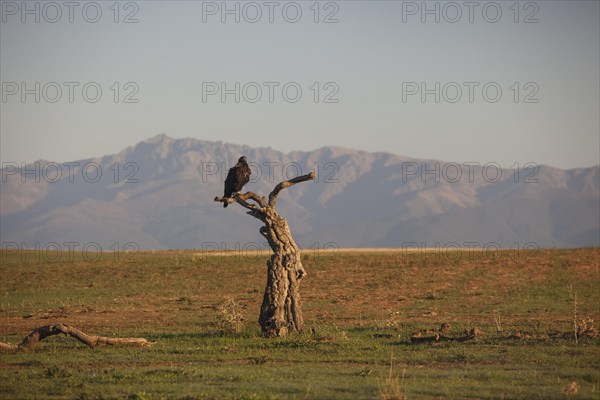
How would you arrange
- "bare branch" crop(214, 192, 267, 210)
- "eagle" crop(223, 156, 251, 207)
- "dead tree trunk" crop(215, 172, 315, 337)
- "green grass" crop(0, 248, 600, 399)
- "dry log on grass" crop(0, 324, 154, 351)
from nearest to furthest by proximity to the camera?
"green grass" crop(0, 248, 600, 399)
"dry log on grass" crop(0, 324, 154, 351)
"bare branch" crop(214, 192, 267, 210)
"dead tree trunk" crop(215, 172, 315, 337)
"eagle" crop(223, 156, 251, 207)

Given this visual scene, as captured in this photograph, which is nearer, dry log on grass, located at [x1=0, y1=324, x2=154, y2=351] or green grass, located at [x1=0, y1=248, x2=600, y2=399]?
green grass, located at [x1=0, y1=248, x2=600, y2=399]

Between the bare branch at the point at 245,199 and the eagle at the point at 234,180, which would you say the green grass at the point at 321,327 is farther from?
the eagle at the point at 234,180

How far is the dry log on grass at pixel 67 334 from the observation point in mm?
21906

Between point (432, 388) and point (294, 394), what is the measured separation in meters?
2.78

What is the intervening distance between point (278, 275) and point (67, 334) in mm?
6037

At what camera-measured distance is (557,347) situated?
899 inches

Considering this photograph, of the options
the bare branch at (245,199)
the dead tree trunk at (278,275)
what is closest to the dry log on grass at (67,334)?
the dead tree trunk at (278,275)

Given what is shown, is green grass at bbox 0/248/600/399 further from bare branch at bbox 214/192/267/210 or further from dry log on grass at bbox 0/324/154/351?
bare branch at bbox 214/192/267/210

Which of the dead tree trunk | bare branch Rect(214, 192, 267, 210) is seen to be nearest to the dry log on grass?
the dead tree trunk

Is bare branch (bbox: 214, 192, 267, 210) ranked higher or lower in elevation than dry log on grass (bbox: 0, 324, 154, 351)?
higher

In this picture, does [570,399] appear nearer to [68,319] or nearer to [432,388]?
[432,388]

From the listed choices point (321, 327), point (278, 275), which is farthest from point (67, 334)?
point (321, 327)

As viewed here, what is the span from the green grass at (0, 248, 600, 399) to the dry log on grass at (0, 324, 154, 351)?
1.01 ft

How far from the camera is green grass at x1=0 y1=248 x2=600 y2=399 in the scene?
17.8 meters
